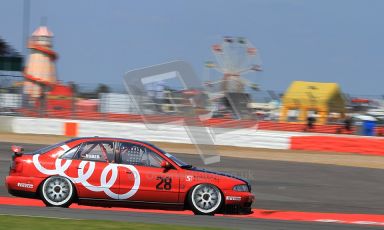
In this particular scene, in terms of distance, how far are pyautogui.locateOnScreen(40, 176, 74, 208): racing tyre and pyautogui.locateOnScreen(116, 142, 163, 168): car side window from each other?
90cm

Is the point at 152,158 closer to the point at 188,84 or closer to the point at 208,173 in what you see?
the point at 208,173

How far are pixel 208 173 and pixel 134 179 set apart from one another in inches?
43.7

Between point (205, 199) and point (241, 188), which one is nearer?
point (205, 199)

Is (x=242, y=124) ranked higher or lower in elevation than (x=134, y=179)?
higher

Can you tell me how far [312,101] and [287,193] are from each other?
1685 cm

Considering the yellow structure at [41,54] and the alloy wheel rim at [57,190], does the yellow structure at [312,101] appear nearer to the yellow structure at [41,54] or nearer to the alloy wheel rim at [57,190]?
the alloy wheel rim at [57,190]

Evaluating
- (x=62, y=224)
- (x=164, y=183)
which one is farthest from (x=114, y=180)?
(x=62, y=224)

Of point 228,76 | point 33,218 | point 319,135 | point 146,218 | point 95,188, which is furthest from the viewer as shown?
point 228,76

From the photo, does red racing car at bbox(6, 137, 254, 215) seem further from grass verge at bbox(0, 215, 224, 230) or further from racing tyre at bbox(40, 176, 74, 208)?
Answer: grass verge at bbox(0, 215, 224, 230)

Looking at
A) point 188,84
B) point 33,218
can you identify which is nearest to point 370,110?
Answer: point 188,84

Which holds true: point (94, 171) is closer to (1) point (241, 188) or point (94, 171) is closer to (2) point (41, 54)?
(1) point (241, 188)

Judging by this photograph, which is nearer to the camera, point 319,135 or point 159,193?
point 159,193

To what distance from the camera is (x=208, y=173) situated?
973 centimetres

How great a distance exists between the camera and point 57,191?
9.43m
